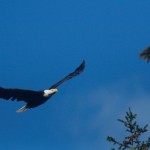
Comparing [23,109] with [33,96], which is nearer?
[23,109]

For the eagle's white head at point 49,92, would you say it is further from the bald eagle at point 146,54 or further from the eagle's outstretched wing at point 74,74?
the bald eagle at point 146,54

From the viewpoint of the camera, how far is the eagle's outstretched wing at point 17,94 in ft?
35.2

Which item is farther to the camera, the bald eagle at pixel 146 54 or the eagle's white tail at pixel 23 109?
the eagle's white tail at pixel 23 109

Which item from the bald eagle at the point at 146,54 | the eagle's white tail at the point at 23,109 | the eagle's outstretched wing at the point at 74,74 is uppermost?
the eagle's outstretched wing at the point at 74,74

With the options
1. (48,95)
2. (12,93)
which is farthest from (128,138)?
(12,93)

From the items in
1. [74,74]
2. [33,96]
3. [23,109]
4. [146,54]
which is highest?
[74,74]

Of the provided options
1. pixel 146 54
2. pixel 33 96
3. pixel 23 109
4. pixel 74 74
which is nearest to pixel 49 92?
pixel 33 96

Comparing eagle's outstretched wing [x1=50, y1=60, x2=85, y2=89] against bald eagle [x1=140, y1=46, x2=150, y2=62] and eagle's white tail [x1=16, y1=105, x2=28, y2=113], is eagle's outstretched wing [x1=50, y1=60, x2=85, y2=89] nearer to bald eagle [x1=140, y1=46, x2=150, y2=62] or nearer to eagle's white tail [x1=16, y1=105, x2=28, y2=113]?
eagle's white tail [x1=16, y1=105, x2=28, y2=113]

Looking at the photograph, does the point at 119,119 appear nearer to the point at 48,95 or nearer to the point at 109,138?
the point at 109,138

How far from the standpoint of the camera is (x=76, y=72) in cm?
1398

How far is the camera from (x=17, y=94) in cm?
1144

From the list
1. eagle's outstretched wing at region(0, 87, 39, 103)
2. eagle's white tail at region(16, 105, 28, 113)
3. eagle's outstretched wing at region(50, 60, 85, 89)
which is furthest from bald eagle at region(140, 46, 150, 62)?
eagle's white tail at region(16, 105, 28, 113)

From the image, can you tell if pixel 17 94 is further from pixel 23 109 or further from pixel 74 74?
pixel 74 74

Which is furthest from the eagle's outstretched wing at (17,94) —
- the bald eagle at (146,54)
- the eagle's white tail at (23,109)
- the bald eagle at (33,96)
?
the bald eagle at (146,54)
